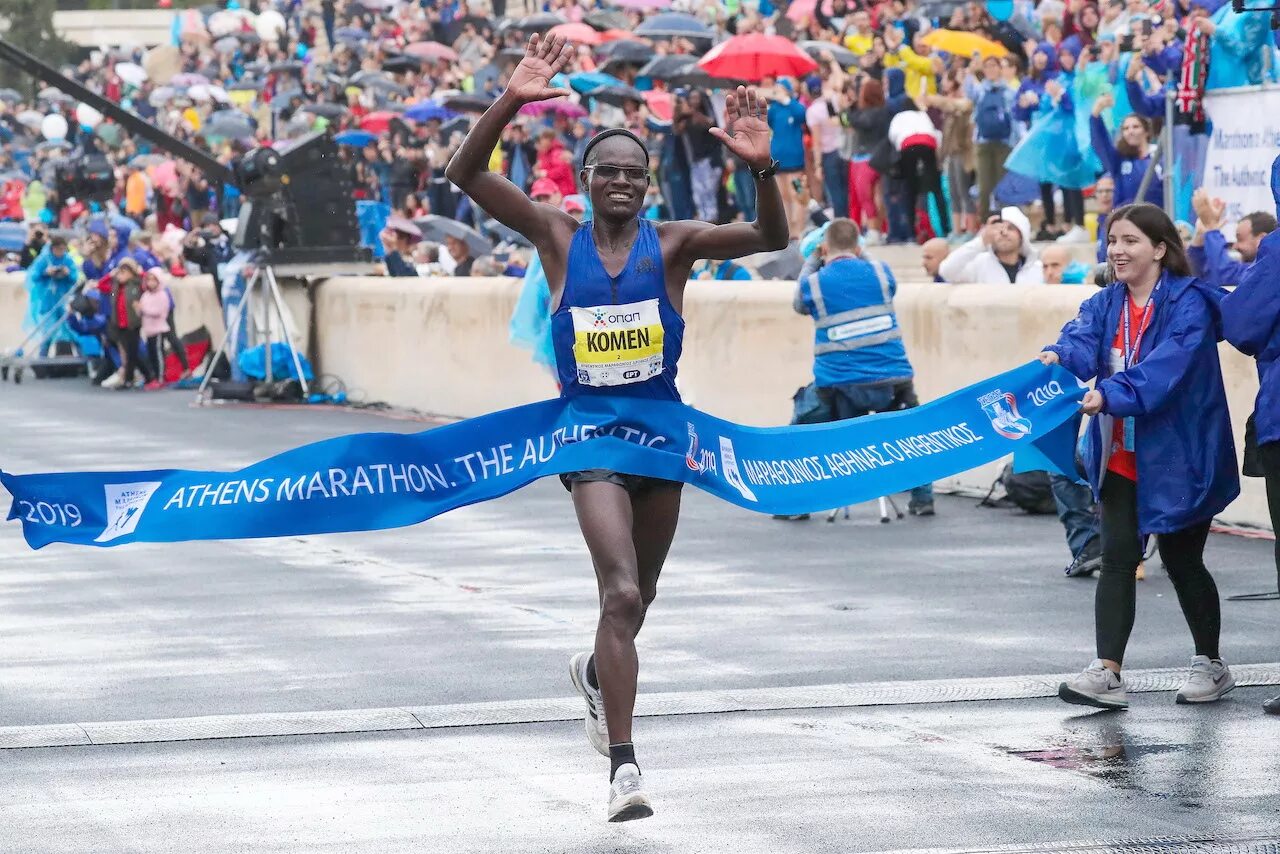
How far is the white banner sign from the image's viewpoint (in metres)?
15.1

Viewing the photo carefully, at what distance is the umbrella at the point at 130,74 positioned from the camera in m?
49.3

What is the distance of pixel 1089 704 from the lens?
7.93 metres

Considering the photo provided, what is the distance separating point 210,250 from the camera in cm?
2886

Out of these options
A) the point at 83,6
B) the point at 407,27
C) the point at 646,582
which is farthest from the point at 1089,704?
the point at 83,6

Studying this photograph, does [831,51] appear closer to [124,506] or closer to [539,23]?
[539,23]

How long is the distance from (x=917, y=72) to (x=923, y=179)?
1.11m

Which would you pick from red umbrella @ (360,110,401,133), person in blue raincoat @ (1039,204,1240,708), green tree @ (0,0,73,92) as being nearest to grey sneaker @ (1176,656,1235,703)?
person in blue raincoat @ (1039,204,1240,708)

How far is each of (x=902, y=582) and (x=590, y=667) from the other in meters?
4.51

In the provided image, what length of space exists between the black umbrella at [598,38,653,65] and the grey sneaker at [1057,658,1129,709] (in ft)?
70.9

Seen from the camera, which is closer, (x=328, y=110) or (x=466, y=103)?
(x=466, y=103)

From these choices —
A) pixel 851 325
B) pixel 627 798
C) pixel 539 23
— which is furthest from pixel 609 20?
pixel 627 798

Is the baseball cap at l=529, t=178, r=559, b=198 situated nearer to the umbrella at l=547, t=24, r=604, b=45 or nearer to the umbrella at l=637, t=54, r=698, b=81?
the umbrella at l=637, t=54, r=698, b=81

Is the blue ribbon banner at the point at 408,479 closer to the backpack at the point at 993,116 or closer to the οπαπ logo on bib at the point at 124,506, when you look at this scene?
the οπαπ logo on bib at the point at 124,506

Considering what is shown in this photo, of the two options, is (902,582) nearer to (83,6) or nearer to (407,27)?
(407,27)
